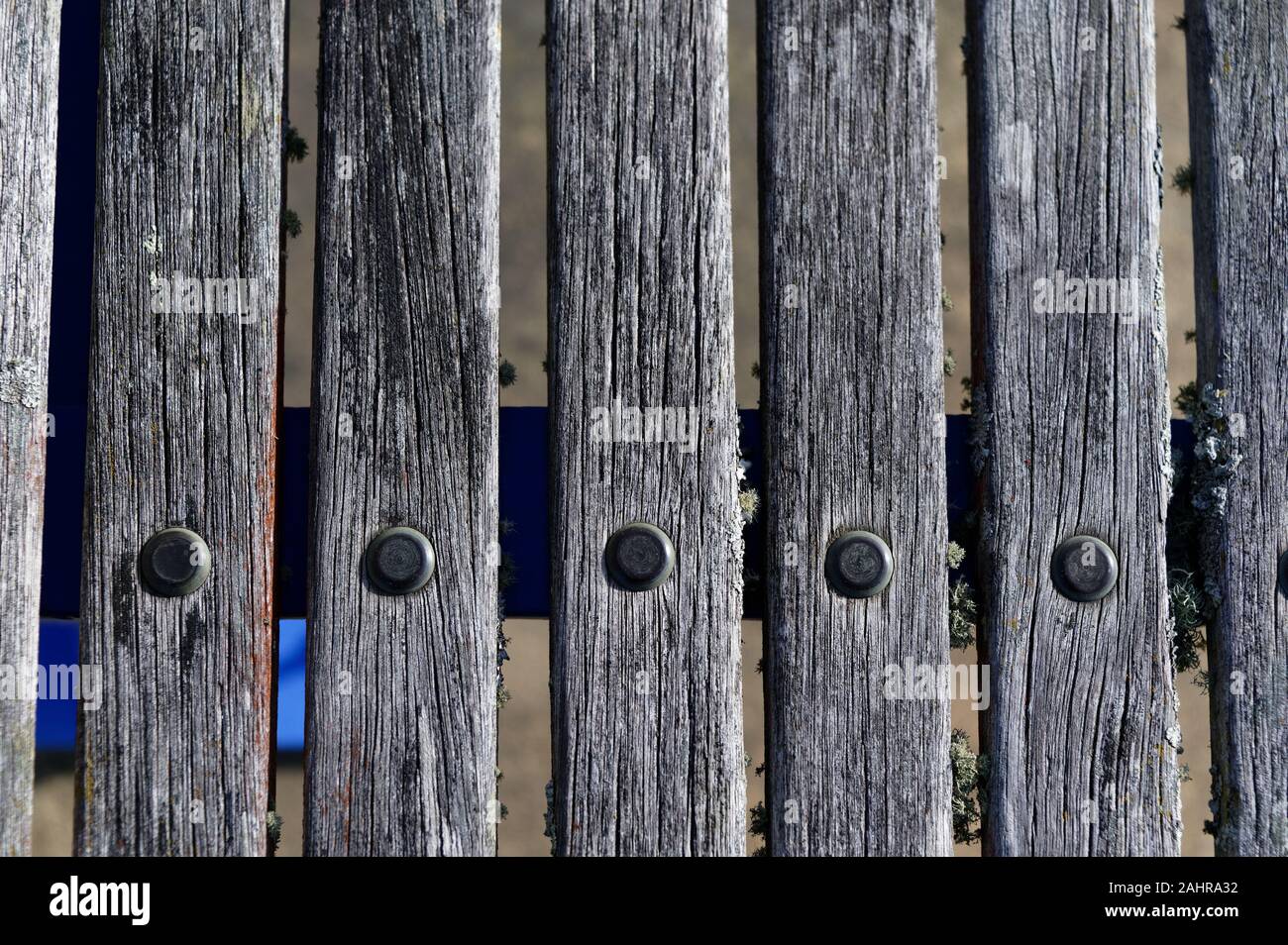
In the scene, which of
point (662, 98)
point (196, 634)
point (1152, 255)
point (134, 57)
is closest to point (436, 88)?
point (662, 98)

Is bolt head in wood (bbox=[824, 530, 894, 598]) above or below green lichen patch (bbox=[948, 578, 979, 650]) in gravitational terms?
above

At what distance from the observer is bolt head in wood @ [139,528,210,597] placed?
178 centimetres

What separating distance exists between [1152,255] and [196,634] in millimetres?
1869

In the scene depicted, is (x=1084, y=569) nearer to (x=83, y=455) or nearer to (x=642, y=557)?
(x=642, y=557)

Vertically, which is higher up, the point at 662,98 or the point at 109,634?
the point at 662,98

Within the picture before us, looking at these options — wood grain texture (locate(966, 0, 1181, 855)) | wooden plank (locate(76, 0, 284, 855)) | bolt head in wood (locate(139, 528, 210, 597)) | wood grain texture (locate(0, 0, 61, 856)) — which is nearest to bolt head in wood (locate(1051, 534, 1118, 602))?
wood grain texture (locate(966, 0, 1181, 855))

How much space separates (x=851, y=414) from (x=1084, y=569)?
0.51 m

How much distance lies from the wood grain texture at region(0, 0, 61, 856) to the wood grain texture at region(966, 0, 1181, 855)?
1735mm

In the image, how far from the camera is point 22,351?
1832 mm

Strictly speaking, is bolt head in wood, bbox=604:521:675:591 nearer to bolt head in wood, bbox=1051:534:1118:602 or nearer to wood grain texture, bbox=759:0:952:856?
wood grain texture, bbox=759:0:952:856

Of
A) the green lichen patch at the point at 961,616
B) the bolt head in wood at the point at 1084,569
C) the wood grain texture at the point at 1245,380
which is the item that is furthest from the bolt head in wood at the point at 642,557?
the wood grain texture at the point at 1245,380

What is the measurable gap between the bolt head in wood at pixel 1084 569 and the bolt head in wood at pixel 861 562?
33 cm

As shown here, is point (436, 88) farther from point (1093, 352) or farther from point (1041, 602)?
point (1041, 602)

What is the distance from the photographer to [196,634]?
5.86 ft
